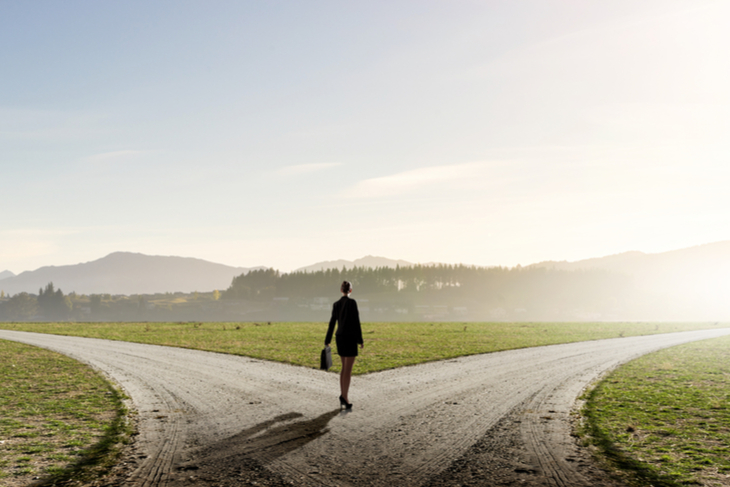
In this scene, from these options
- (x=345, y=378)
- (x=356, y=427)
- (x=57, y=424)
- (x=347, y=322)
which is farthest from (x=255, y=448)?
(x=57, y=424)

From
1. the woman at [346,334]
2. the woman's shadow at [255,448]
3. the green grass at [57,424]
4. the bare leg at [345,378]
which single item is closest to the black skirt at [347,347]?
the woman at [346,334]

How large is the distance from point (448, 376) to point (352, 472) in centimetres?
982

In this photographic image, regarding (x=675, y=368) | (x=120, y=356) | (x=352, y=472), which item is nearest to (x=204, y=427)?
(x=352, y=472)

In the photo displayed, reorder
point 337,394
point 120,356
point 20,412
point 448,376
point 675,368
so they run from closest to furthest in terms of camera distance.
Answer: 1. point 20,412
2. point 337,394
3. point 448,376
4. point 675,368
5. point 120,356

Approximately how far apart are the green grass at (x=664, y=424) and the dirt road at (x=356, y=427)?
66 cm

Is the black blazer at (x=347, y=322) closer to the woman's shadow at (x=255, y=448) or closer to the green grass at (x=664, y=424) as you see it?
the woman's shadow at (x=255, y=448)

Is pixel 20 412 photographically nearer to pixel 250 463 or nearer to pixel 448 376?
pixel 250 463

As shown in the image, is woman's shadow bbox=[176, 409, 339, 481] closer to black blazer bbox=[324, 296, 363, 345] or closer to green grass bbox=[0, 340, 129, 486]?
green grass bbox=[0, 340, 129, 486]

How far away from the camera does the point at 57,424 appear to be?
31.0 ft

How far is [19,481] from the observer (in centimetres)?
624

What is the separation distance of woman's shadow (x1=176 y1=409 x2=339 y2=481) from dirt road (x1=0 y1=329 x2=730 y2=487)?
28mm

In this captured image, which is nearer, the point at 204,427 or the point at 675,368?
the point at 204,427

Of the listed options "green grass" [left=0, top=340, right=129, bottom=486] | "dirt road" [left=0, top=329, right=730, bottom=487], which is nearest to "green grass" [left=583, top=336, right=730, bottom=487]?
"dirt road" [left=0, top=329, right=730, bottom=487]

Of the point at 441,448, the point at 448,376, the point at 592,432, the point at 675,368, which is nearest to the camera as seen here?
the point at 441,448
